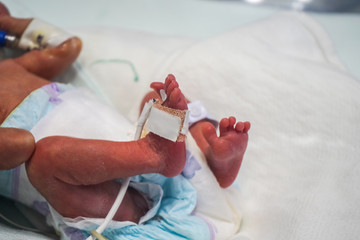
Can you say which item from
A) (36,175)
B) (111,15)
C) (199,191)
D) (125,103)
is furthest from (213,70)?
(111,15)

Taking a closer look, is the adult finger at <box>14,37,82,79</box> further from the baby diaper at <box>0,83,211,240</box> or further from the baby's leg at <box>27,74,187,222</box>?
the baby's leg at <box>27,74,187,222</box>

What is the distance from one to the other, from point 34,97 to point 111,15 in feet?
2.68

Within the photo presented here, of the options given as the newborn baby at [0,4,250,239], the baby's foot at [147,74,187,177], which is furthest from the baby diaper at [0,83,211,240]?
the baby's foot at [147,74,187,177]

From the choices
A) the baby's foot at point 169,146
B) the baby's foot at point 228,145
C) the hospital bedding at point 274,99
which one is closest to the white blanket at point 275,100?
the hospital bedding at point 274,99

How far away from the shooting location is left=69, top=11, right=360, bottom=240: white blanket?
77 centimetres

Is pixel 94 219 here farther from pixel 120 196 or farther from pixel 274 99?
pixel 274 99

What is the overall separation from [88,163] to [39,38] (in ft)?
1.72

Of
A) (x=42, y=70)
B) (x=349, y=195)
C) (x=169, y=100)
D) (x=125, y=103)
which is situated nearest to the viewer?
(x=169, y=100)

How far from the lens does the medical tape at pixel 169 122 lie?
2.05ft

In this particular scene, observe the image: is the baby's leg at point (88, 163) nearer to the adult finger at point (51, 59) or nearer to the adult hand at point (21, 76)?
the adult hand at point (21, 76)

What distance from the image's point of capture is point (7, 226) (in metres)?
0.79

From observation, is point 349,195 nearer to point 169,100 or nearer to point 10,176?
point 169,100

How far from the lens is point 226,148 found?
28.1 inches

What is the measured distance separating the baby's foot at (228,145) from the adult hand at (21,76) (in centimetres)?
35
